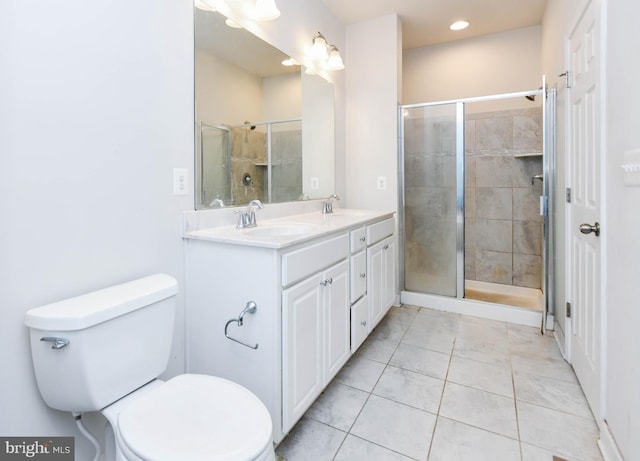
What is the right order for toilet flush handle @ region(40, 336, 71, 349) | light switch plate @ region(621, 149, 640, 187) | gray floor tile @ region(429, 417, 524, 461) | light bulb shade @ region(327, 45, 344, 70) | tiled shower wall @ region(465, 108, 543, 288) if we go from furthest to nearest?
1. tiled shower wall @ region(465, 108, 543, 288)
2. light bulb shade @ region(327, 45, 344, 70)
3. gray floor tile @ region(429, 417, 524, 461)
4. light switch plate @ region(621, 149, 640, 187)
5. toilet flush handle @ region(40, 336, 71, 349)

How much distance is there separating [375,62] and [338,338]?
230 centimetres

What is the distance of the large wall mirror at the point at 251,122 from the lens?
63.2 inches

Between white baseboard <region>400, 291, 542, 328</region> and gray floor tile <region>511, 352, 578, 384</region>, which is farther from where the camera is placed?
white baseboard <region>400, 291, 542, 328</region>

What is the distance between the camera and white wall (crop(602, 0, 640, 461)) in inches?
42.4

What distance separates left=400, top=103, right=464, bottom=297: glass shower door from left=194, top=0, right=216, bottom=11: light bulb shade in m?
1.77

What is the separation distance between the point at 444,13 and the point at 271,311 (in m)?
2.85

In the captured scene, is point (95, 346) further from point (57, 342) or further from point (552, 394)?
point (552, 394)

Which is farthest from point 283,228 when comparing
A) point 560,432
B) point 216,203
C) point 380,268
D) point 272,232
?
point 560,432

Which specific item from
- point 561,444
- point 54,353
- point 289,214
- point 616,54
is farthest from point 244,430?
point 616,54

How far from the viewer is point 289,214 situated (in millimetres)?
2248

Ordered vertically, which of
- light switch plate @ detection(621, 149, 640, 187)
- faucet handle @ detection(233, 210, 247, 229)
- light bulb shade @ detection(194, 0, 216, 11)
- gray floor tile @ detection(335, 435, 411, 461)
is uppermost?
light bulb shade @ detection(194, 0, 216, 11)

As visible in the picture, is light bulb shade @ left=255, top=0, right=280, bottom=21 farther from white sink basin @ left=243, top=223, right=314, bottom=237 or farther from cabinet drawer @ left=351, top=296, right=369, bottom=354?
cabinet drawer @ left=351, top=296, right=369, bottom=354

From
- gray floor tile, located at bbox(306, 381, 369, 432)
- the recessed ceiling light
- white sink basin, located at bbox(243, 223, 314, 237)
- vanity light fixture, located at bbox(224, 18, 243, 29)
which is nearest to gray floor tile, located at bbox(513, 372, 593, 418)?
gray floor tile, located at bbox(306, 381, 369, 432)

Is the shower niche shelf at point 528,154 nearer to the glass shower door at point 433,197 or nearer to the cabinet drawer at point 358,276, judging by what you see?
the glass shower door at point 433,197
